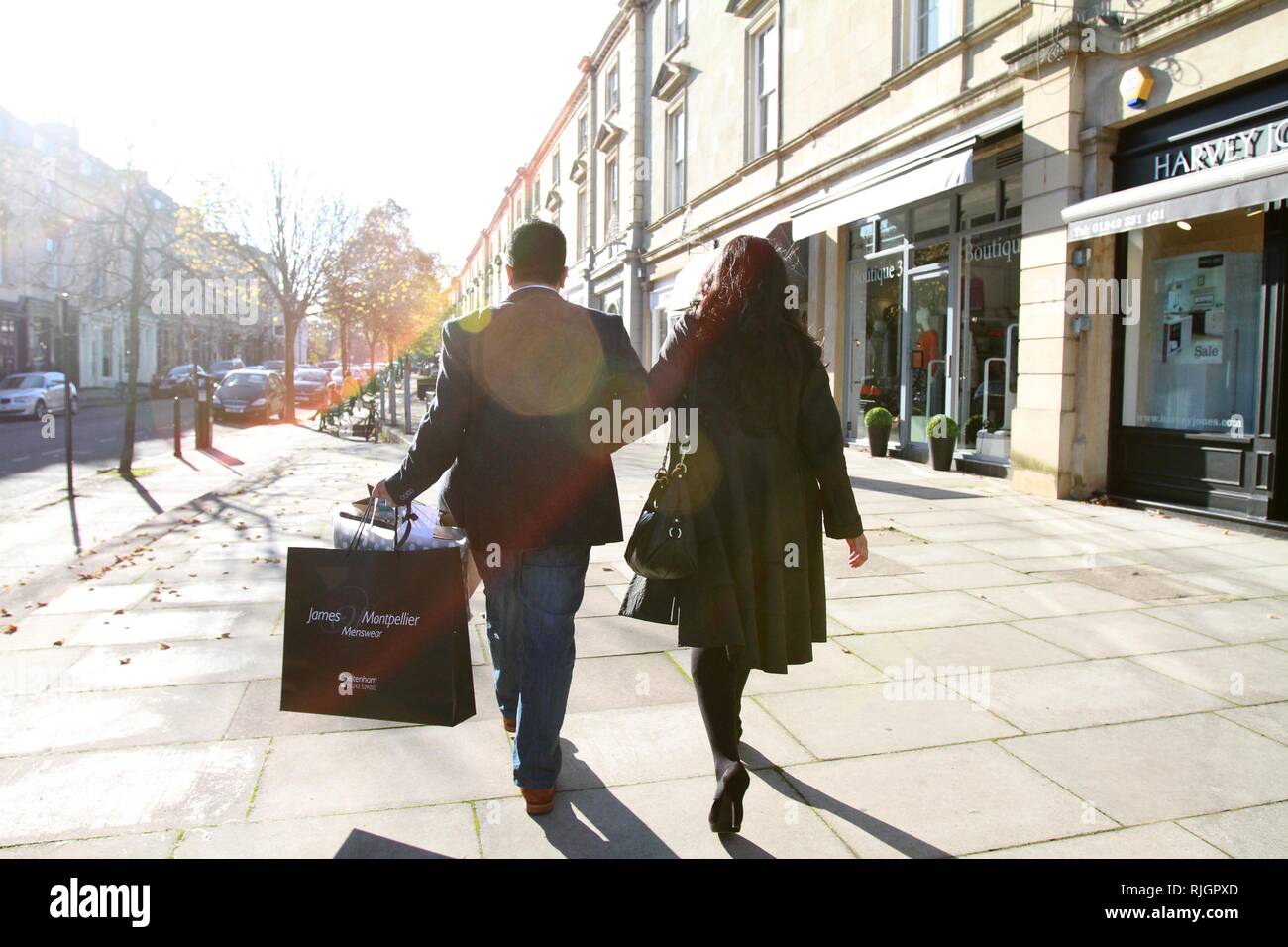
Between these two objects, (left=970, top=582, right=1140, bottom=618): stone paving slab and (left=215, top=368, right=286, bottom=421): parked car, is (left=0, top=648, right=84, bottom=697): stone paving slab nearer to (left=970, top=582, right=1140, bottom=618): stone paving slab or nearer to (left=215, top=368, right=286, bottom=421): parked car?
(left=970, top=582, right=1140, bottom=618): stone paving slab

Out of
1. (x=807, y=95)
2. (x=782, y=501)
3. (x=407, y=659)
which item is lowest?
(x=407, y=659)

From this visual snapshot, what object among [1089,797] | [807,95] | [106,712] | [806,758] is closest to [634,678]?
[806,758]

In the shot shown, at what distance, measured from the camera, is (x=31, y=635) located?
509 cm

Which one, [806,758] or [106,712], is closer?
[806,758]

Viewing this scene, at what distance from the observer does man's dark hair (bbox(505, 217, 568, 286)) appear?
3.05 m

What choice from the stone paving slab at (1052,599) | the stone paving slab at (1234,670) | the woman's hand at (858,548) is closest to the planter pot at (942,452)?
the stone paving slab at (1052,599)

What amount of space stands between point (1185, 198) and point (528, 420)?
737 centimetres

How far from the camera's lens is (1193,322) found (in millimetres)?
8930

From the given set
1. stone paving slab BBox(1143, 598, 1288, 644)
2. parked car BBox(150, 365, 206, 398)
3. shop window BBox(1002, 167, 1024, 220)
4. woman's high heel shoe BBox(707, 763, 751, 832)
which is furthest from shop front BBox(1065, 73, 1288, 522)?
parked car BBox(150, 365, 206, 398)

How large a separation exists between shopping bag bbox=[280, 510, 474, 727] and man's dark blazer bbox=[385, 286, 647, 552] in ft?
0.80

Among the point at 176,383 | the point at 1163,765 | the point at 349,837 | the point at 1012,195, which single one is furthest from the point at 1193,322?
the point at 176,383
